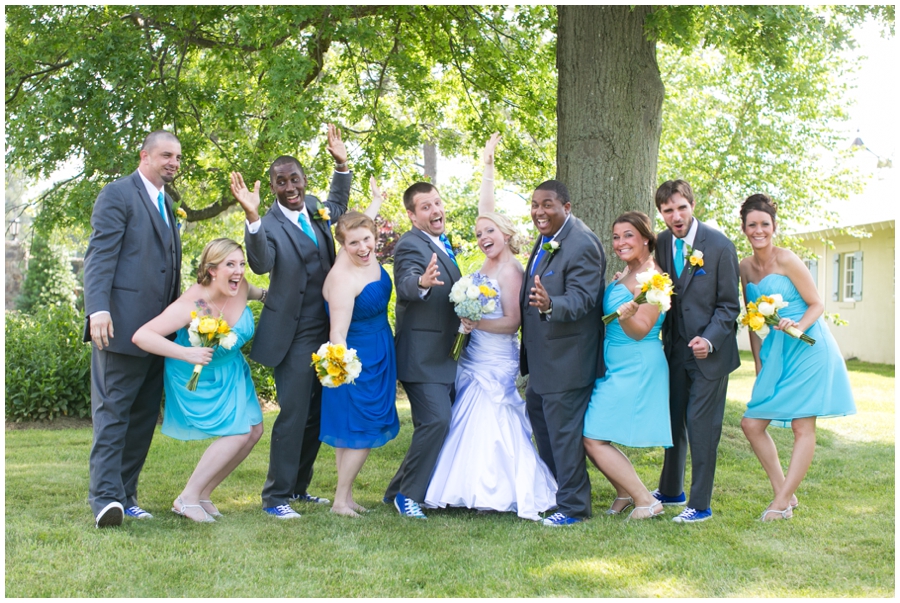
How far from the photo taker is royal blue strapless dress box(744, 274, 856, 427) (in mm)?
5492

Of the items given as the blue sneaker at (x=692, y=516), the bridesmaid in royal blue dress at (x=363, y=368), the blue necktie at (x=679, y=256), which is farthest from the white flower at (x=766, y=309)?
the bridesmaid in royal blue dress at (x=363, y=368)

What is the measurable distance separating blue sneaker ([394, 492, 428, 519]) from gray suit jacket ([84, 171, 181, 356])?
79.3 inches

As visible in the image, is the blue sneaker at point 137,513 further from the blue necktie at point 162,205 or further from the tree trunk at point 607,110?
the tree trunk at point 607,110

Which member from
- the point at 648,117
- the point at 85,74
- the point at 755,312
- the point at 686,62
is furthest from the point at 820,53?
the point at 85,74

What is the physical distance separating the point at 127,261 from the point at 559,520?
10.9 feet

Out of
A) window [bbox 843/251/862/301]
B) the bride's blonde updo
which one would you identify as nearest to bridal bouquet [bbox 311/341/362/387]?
the bride's blonde updo

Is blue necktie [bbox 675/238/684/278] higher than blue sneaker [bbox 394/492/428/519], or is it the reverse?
blue necktie [bbox 675/238/684/278]

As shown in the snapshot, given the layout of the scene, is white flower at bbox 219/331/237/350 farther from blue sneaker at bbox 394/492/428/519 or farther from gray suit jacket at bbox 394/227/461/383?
blue sneaker at bbox 394/492/428/519

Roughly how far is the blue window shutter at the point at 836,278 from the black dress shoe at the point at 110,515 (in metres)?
21.3

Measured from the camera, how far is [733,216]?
17.2 meters

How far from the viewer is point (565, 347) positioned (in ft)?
18.2

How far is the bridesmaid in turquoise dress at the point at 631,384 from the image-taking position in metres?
5.40

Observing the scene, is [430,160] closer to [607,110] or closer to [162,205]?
[607,110]

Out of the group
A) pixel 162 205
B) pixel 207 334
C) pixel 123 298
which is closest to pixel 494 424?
pixel 207 334
